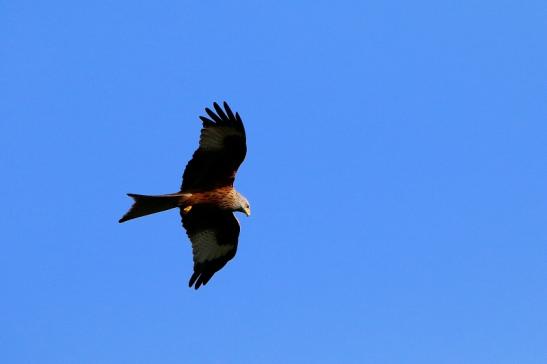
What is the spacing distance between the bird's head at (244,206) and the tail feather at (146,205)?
2.91 feet

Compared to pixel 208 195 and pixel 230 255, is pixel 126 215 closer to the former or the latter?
pixel 208 195

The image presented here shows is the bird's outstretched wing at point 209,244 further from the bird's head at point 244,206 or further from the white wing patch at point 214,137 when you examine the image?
the white wing patch at point 214,137

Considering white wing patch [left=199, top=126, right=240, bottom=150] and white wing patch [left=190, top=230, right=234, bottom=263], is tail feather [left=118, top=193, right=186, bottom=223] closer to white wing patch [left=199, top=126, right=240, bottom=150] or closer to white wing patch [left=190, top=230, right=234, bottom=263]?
white wing patch [left=199, top=126, right=240, bottom=150]

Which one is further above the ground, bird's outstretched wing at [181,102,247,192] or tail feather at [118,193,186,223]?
bird's outstretched wing at [181,102,247,192]

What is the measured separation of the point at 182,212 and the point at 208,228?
0.56m

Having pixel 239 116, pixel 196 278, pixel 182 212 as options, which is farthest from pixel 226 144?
pixel 196 278

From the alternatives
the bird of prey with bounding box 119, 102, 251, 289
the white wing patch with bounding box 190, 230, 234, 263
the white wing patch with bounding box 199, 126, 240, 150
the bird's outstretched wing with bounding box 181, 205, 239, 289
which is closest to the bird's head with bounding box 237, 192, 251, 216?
the bird of prey with bounding box 119, 102, 251, 289

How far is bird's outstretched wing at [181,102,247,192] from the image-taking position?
10.1 metres

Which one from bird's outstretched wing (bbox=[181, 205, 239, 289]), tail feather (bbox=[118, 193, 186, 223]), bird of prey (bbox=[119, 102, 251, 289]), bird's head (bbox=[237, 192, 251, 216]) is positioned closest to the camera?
tail feather (bbox=[118, 193, 186, 223])

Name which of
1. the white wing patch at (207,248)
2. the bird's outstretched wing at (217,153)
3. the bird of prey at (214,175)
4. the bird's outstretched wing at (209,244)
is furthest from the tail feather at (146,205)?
the white wing patch at (207,248)

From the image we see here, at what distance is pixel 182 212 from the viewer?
10.7 metres

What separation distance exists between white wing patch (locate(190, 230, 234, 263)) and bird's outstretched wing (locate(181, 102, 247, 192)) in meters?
1.02

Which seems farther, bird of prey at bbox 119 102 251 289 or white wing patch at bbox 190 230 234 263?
white wing patch at bbox 190 230 234 263

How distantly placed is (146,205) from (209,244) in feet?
5.87
